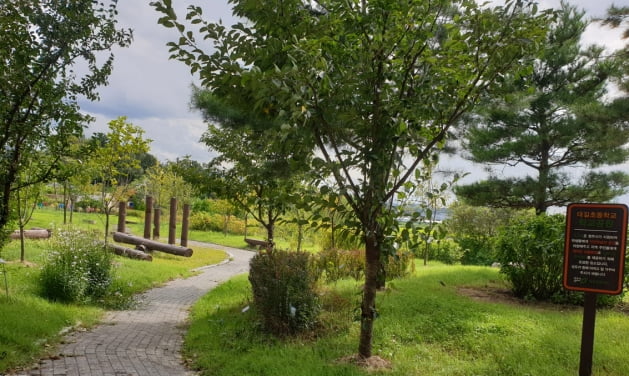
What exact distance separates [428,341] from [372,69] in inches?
128

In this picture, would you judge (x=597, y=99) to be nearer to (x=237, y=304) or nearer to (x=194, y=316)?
(x=237, y=304)

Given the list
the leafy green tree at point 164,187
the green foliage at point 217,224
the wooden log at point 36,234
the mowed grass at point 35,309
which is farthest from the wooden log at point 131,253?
the leafy green tree at point 164,187

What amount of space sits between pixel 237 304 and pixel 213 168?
2721 millimetres

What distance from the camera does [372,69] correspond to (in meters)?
4.14

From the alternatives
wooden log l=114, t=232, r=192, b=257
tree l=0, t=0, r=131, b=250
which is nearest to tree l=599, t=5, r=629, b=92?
tree l=0, t=0, r=131, b=250

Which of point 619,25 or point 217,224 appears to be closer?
point 619,25

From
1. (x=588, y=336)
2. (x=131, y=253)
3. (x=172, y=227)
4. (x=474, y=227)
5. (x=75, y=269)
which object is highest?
(x=588, y=336)

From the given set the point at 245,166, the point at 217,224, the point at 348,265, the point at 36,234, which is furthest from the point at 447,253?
the point at 217,224

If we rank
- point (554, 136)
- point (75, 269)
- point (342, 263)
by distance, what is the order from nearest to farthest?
point (75, 269) < point (342, 263) < point (554, 136)

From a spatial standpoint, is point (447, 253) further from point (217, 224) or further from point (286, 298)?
point (217, 224)

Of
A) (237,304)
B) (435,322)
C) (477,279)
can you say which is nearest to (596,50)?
(477,279)

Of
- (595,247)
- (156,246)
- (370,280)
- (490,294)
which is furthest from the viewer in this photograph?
(156,246)

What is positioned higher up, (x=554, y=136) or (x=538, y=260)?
(x=554, y=136)

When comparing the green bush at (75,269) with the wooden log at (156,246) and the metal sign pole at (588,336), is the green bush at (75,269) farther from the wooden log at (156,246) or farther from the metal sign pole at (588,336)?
the metal sign pole at (588,336)
